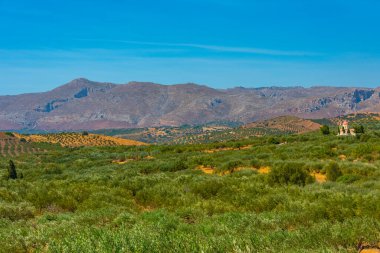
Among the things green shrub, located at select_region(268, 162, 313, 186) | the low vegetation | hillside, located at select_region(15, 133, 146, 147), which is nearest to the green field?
green shrub, located at select_region(268, 162, 313, 186)

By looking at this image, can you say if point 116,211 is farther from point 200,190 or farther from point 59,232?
point 200,190

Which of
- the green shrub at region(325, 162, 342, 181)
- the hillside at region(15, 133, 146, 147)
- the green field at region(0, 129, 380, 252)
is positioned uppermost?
the green field at region(0, 129, 380, 252)

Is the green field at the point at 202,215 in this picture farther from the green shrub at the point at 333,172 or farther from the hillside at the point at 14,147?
the hillside at the point at 14,147

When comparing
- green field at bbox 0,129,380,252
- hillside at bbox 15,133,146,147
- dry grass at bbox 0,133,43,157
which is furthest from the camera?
hillside at bbox 15,133,146,147

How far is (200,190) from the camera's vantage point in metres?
19.4

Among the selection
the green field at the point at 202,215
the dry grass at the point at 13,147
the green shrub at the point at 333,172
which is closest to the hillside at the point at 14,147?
the dry grass at the point at 13,147

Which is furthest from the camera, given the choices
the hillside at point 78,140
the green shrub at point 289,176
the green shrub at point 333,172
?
the hillside at point 78,140

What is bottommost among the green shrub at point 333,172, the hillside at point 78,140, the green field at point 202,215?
the hillside at point 78,140

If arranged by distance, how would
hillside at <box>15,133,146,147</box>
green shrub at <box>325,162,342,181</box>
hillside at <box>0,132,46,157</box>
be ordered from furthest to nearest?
hillside at <box>15,133,146,147</box>
hillside at <box>0,132,46,157</box>
green shrub at <box>325,162,342,181</box>

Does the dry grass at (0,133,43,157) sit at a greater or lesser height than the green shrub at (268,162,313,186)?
lesser

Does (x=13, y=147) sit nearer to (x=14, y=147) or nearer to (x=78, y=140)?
(x=14, y=147)

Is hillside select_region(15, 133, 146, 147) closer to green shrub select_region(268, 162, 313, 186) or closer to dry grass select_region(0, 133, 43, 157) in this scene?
dry grass select_region(0, 133, 43, 157)

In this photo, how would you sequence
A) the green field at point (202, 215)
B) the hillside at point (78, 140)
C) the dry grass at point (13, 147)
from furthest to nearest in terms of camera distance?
the hillside at point (78, 140), the dry grass at point (13, 147), the green field at point (202, 215)

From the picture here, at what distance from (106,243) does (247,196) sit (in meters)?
9.43
